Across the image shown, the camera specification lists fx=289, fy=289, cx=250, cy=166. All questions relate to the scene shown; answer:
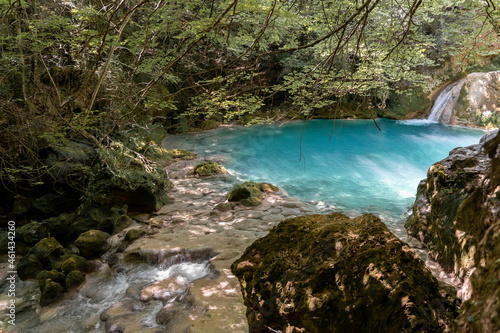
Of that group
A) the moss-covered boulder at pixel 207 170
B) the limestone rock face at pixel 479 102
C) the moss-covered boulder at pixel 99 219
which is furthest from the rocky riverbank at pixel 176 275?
the limestone rock face at pixel 479 102

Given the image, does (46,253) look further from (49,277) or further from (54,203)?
(54,203)

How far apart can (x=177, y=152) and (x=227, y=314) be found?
7.84m

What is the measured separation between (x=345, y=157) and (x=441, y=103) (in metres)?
9.59

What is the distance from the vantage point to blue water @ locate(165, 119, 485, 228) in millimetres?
7633

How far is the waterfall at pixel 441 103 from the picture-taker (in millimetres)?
16750

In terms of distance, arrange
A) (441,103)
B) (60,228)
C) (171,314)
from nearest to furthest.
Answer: (171,314) → (60,228) → (441,103)

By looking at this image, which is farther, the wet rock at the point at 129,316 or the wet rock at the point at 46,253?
the wet rock at the point at 46,253

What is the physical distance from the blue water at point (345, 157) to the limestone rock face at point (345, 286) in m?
3.65

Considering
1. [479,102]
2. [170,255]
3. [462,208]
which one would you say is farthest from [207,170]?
[479,102]

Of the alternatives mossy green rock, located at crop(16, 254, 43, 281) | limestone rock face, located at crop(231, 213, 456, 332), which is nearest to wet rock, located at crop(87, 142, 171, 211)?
mossy green rock, located at crop(16, 254, 43, 281)

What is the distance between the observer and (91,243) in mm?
4719

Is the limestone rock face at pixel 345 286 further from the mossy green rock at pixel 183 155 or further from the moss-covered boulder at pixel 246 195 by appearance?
the mossy green rock at pixel 183 155

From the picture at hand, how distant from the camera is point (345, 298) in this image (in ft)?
6.17

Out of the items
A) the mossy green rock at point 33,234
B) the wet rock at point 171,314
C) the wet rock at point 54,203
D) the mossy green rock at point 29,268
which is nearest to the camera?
the wet rock at point 171,314
